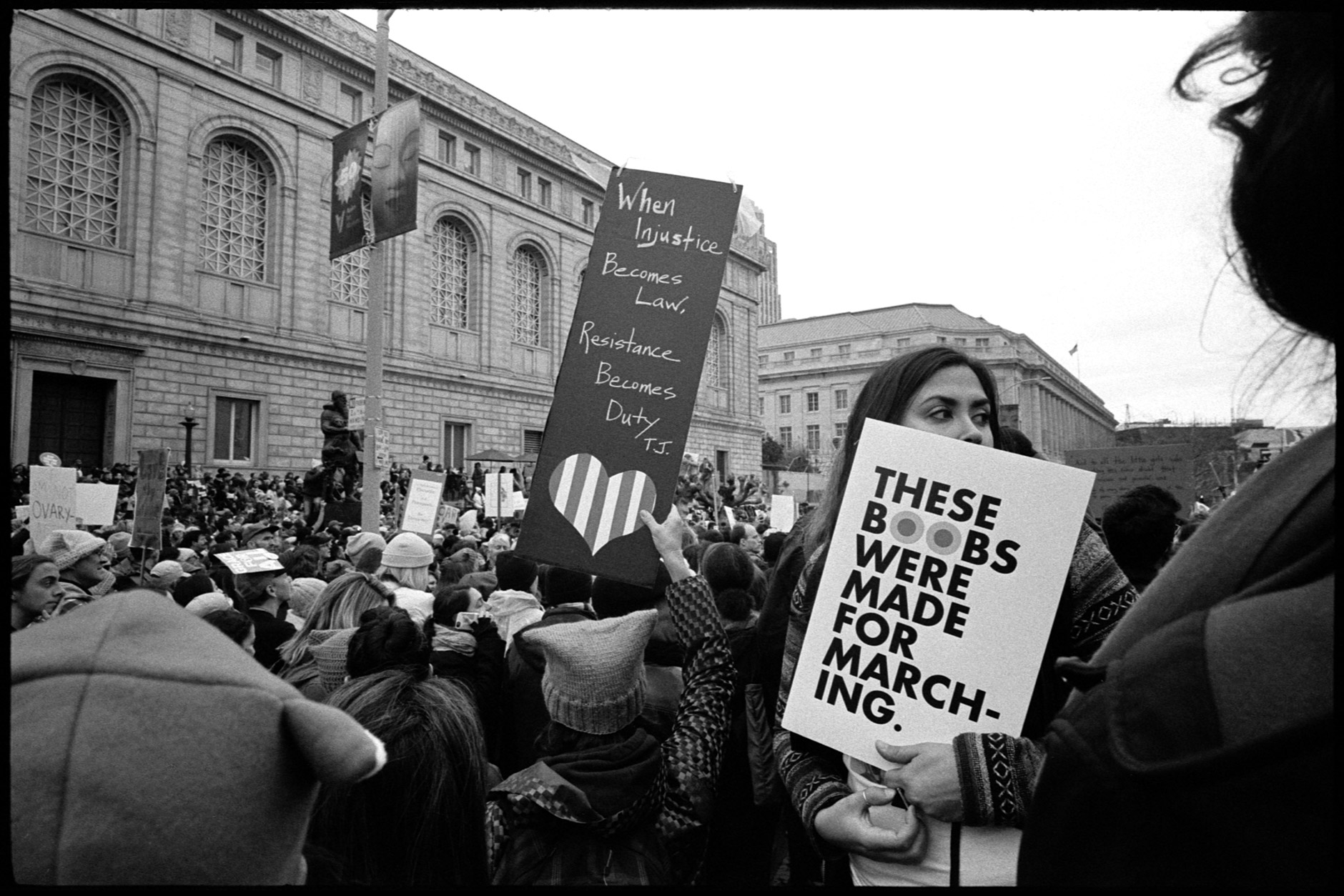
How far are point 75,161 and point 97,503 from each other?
16.3m

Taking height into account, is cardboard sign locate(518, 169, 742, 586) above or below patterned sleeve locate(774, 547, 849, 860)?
above

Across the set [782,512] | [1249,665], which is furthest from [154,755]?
[782,512]

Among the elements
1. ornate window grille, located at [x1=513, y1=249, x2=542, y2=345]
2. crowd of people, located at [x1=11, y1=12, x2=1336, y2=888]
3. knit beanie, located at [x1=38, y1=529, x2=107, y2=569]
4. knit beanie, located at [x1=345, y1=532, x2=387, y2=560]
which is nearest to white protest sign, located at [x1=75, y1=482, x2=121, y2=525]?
knit beanie, located at [x1=38, y1=529, x2=107, y2=569]

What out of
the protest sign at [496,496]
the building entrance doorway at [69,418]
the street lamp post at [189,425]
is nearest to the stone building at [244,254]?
the building entrance doorway at [69,418]

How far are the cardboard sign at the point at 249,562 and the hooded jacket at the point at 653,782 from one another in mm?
3353

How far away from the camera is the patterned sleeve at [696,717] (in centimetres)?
190

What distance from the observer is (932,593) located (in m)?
1.45

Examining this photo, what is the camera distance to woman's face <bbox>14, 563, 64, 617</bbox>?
3871 mm

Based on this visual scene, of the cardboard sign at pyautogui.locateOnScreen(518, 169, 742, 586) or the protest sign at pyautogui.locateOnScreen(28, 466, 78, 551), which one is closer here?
the cardboard sign at pyautogui.locateOnScreen(518, 169, 742, 586)

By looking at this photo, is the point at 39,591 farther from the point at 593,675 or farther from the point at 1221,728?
the point at 1221,728

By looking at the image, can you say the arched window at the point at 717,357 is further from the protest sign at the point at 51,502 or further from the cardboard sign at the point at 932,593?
the cardboard sign at the point at 932,593

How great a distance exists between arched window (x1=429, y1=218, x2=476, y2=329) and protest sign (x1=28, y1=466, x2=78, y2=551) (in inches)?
860

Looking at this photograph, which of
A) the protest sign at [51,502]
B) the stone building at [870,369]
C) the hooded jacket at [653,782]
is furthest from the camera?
the stone building at [870,369]

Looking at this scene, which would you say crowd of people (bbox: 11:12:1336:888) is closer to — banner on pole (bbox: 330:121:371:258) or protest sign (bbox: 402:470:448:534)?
protest sign (bbox: 402:470:448:534)
